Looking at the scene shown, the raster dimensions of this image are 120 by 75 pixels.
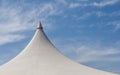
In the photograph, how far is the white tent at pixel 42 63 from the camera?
13789 mm

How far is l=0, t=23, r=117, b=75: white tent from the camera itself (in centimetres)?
1379

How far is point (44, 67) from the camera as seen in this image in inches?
554

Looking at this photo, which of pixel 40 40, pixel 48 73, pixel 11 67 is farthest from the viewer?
pixel 40 40

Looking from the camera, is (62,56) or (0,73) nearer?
(0,73)

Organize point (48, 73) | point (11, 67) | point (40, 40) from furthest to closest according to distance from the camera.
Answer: point (40, 40) < point (11, 67) < point (48, 73)

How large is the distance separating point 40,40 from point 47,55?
3.71 ft

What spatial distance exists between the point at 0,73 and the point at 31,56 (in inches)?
67.0

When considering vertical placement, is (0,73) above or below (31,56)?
below

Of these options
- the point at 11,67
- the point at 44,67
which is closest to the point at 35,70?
the point at 44,67

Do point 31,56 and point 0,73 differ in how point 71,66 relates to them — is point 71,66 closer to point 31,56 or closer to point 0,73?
point 31,56

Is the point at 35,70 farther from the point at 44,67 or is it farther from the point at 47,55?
the point at 47,55

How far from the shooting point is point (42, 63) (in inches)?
565

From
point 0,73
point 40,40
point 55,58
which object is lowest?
point 0,73

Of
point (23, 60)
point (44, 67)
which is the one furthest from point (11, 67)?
point (44, 67)
